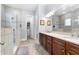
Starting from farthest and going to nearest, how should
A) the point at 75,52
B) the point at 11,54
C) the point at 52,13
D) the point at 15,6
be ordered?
the point at 52,13 < the point at 15,6 < the point at 11,54 < the point at 75,52

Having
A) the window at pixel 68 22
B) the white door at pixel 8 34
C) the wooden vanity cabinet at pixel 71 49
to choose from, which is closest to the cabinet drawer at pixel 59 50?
the wooden vanity cabinet at pixel 71 49

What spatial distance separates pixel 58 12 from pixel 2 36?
105cm

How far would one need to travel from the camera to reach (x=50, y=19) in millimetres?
2086

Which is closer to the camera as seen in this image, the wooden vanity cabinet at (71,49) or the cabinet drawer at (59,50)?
the wooden vanity cabinet at (71,49)

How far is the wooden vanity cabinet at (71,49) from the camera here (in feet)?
4.88

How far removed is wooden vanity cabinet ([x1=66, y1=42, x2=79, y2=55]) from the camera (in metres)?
→ 1.49

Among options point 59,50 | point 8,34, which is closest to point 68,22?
point 59,50

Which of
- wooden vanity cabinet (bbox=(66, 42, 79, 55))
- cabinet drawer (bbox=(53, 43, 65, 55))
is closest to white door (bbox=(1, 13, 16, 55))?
cabinet drawer (bbox=(53, 43, 65, 55))

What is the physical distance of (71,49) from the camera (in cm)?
157

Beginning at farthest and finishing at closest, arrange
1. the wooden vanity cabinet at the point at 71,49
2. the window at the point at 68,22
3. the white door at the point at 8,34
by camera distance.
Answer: the window at the point at 68,22 < the white door at the point at 8,34 < the wooden vanity cabinet at the point at 71,49

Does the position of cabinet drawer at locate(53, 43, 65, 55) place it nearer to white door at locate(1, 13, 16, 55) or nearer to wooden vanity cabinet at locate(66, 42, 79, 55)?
wooden vanity cabinet at locate(66, 42, 79, 55)

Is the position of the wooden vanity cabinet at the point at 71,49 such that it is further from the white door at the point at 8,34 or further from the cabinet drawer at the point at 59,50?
the white door at the point at 8,34
